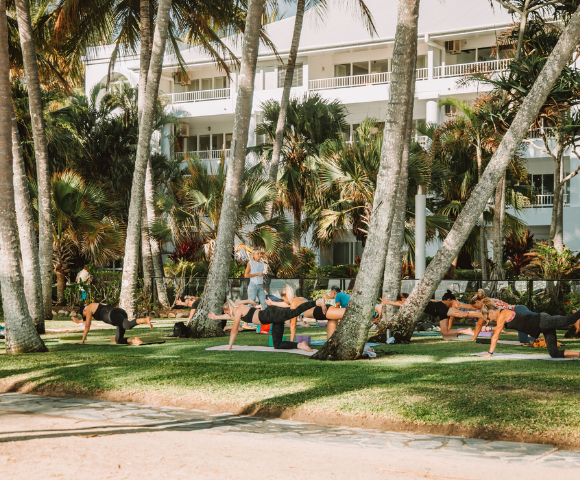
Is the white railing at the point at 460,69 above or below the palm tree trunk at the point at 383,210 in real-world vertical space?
above

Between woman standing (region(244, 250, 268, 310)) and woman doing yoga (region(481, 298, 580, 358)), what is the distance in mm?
5754

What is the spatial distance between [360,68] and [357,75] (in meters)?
3.56

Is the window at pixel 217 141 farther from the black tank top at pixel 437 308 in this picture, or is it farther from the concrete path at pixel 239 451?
the concrete path at pixel 239 451

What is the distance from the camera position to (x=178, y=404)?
7559mm

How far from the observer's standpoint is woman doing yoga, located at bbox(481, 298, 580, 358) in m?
9.48

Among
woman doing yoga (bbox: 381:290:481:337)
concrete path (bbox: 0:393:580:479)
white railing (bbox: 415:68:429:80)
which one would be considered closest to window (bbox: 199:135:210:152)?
white railing (bbox: 415:68:429:80)

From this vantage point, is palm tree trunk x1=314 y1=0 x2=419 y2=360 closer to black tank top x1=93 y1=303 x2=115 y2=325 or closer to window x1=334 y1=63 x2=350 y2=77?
black tank top x1=93 y1=303 x2=115 y2=325

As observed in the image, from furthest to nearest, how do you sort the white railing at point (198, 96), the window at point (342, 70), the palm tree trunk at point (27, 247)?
the white railing at point (198, 96) < the window at point (342, 70) < the palm tree trunk at point (27, 247)

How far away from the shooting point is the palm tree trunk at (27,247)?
13.5 m

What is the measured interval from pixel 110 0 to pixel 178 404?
1486cm

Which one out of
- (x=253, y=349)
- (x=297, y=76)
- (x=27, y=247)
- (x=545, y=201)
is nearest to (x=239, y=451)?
(x=253, y=349)

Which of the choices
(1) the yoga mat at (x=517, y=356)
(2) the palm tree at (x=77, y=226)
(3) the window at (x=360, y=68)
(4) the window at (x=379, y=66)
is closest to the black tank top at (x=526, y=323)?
(1) the yoga mat at (x=517, y=356)

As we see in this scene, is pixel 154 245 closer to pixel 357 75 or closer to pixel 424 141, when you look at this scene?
pixel 424 141

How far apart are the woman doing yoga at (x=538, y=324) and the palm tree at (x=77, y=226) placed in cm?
1337
